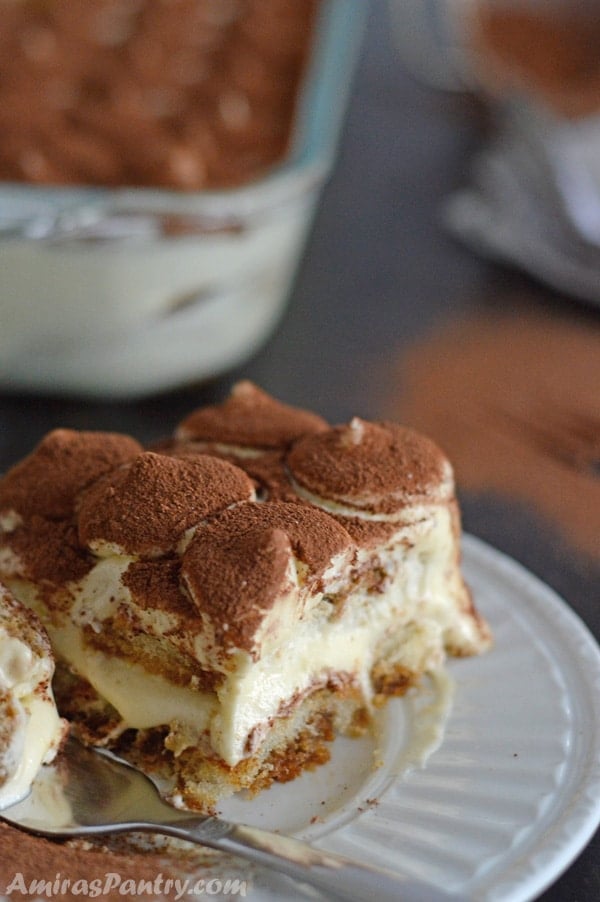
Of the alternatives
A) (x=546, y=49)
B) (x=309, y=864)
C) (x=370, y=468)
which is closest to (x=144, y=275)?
(x=370, y=468)

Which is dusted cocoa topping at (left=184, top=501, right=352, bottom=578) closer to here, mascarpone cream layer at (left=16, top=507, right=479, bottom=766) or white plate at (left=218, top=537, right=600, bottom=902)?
mascarpone cream layer at (left=16, top=507, right=479, bottom=766)

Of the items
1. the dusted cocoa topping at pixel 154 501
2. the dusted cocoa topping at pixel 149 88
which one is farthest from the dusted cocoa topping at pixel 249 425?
the dusted cocoa topping at pixel 149 88

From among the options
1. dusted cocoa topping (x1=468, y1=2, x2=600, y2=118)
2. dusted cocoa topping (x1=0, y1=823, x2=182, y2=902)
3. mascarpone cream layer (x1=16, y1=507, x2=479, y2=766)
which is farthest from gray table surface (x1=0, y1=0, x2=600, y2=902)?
dusted cocoa topping (x1=0, y1=823, x2=182, y2=902)

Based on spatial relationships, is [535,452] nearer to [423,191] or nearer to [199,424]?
[199,424]

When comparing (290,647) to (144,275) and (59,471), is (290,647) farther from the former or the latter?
(144,275)

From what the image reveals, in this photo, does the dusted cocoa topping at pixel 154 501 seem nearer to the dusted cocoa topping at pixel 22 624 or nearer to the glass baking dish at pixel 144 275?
the dusted cocoa topping at pixel 22 624
